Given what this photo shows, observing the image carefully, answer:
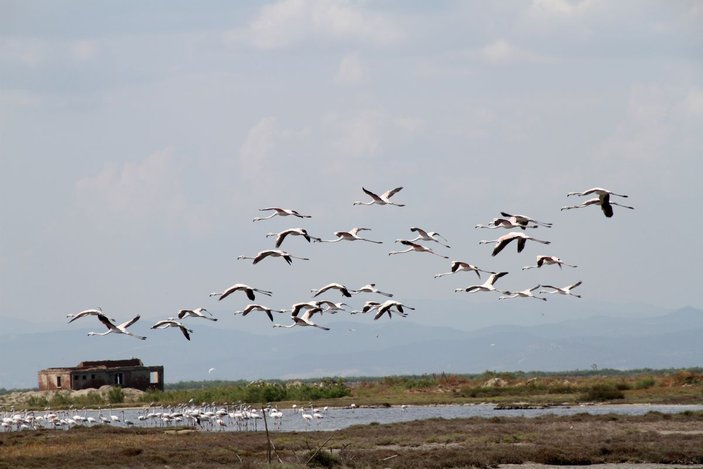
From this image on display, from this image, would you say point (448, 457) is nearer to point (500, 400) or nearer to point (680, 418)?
point (680, 418)

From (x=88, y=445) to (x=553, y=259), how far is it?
18550 millimetres

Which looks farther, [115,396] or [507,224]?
[115,396]

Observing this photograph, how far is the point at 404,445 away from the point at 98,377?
185 ft

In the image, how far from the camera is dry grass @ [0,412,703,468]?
37250 millimetres

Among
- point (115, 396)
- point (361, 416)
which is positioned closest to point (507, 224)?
point (361, 416)

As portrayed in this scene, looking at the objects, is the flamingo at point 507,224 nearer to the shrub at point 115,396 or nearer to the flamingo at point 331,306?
the flamingo at point 331,306

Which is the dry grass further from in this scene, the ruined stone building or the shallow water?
the ruined stone building

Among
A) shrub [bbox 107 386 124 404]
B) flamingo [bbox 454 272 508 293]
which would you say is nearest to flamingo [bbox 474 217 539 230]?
flamingo [bbox 454 272 508 293]

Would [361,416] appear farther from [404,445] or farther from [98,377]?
[98,377]

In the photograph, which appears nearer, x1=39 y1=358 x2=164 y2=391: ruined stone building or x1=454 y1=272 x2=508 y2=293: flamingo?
x1=454 y1=272 x2=508 y2=293: flamingo

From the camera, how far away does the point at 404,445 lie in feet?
141

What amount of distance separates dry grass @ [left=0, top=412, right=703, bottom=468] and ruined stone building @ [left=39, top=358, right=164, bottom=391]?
40608mm

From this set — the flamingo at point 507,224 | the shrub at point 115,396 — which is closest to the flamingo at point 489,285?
the flamingo at point 507,224

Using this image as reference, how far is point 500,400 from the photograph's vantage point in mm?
74438
